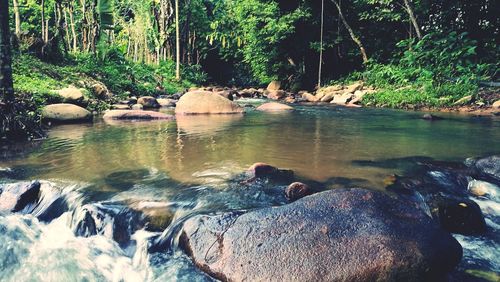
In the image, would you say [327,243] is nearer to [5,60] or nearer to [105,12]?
[5,60]

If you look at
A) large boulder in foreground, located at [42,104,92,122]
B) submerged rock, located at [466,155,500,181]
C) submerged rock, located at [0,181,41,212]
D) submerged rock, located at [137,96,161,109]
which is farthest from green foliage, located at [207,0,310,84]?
submerged rock, located at [0,181,41,212]

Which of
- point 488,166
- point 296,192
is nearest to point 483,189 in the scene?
point 488,166

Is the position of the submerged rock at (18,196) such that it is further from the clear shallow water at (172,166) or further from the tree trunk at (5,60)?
the tree trunk at (5,60)

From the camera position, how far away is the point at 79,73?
582 inches

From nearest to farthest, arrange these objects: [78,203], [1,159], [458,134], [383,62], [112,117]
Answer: [78,203]
[1,159]
[458,134]
[112,117]
[383,62]

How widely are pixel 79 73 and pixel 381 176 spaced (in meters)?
13.4

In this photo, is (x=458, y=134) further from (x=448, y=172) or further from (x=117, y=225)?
(x=117, y=225)

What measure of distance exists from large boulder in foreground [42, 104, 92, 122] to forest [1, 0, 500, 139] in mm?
346

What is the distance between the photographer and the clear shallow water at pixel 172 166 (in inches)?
121

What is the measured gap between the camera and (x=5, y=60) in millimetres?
6648

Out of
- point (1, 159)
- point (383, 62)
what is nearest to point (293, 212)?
point (1, 159)

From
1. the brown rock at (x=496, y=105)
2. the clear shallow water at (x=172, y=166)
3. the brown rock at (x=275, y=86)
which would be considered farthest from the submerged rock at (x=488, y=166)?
the brown rock at (x=275, y=86)

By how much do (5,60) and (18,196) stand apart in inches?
152

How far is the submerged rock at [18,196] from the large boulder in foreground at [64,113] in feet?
18.0
